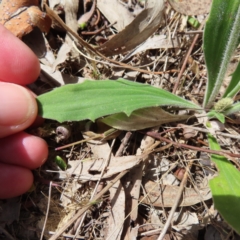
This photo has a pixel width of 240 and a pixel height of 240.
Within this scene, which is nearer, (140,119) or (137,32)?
(140,119)

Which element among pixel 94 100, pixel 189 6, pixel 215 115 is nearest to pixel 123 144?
pixel 94 100

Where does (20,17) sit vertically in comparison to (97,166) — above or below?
above

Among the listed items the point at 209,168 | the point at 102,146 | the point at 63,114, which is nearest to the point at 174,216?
the point at 209,168

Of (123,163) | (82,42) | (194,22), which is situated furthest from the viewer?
(194,22)

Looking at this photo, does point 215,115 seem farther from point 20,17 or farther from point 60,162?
point 20,17

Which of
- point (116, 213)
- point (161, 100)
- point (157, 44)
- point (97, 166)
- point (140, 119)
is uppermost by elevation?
point (157, 44)

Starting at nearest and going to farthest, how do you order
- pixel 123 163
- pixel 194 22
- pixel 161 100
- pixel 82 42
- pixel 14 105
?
pixel 14 105
pixel 161 100
pixel 123 163
pixel 82 42
pixel 194 22

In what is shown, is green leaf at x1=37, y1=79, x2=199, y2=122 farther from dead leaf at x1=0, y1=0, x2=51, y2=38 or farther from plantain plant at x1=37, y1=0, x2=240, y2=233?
dead leaf at x1=0, y1=0, x2=51, y2=38

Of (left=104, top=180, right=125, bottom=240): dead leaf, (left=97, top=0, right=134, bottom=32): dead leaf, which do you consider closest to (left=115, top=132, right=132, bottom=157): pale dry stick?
(left=104, top=180, right=125, bottom=240): dead leaf
